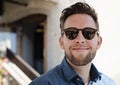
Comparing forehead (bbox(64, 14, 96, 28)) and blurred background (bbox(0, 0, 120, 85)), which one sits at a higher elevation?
forehead (bbox(64, 14, 96, 28))

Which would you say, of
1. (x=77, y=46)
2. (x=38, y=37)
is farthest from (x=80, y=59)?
(x=38, y=37)

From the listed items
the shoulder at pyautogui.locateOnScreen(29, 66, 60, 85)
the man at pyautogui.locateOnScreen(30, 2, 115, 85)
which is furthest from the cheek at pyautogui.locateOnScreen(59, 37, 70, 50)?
the shoulder at pyautogui.locateOnScreen(29, 66, 60, 85)

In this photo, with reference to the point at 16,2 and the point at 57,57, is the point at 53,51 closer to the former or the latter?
the point at 57,57

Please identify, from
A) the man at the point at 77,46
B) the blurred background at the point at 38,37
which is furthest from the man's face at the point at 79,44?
the blurred background at the point at 38,37

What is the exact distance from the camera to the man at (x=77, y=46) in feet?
4.18

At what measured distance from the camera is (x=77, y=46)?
1.28 m

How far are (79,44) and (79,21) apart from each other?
0.32 ft

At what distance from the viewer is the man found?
1.27 m

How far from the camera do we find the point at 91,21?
133cm

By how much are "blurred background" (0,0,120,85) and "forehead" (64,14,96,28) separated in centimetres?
194

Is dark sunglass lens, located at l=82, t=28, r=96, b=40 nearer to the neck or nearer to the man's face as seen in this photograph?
the man's face

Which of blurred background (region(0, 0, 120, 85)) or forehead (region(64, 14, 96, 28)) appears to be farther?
blurred background (region(0, 0, 120, 85))

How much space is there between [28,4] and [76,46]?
5.00 metres

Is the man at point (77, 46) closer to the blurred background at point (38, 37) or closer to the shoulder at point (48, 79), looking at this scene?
the shoulder at point (48, 79)
